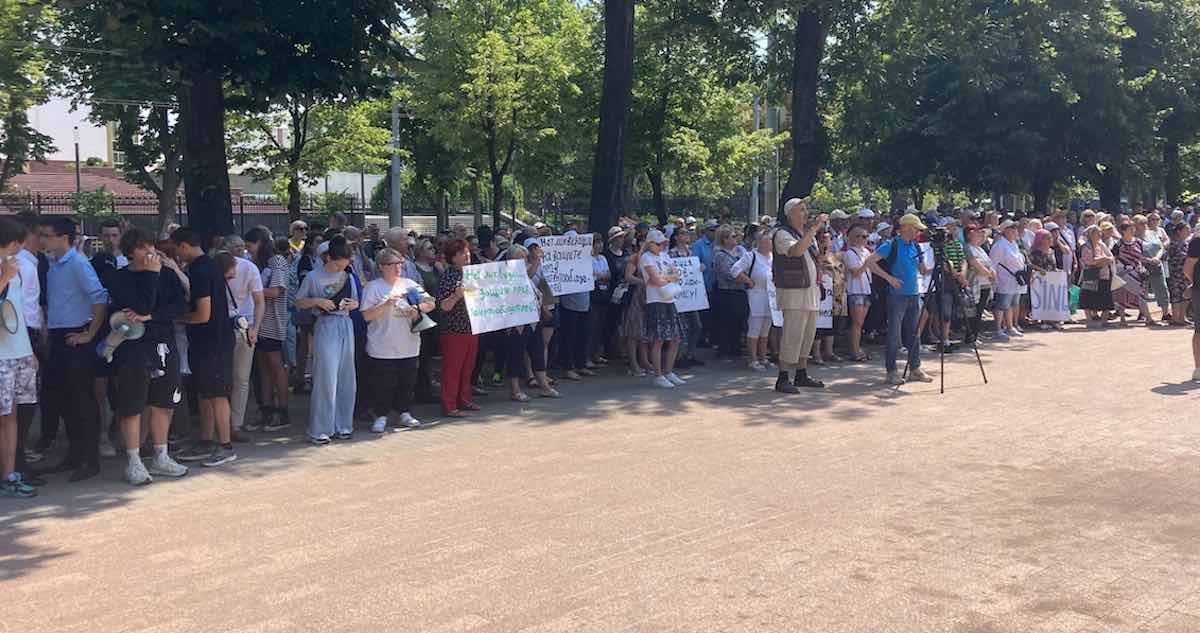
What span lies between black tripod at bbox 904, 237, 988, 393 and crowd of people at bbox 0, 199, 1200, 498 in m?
0.08

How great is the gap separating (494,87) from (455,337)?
18.0 metres

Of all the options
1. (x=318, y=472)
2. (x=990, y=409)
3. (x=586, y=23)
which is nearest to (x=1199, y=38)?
(x=586, y=23)

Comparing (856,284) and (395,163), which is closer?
(856,284)

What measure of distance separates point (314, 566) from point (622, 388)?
21.4ft

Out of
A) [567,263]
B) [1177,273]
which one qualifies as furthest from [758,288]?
[1177,273]

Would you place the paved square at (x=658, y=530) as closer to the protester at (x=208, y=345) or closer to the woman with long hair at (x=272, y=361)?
the protester at (x=208, y=345)

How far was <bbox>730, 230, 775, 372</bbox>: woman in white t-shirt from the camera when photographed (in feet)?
43.7

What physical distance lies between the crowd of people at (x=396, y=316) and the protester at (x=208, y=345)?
0.02 meters

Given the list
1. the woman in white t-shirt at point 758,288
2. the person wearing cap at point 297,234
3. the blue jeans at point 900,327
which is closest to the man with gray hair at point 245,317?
the person wearing cap at point 297,234

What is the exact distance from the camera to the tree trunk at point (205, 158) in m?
12.7

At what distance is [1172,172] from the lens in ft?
118

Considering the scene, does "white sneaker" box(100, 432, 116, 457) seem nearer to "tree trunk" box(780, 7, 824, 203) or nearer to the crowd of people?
the crowd of people

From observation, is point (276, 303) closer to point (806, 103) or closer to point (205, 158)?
point (205, 158)

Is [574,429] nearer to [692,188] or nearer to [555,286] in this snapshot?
[555,286]
